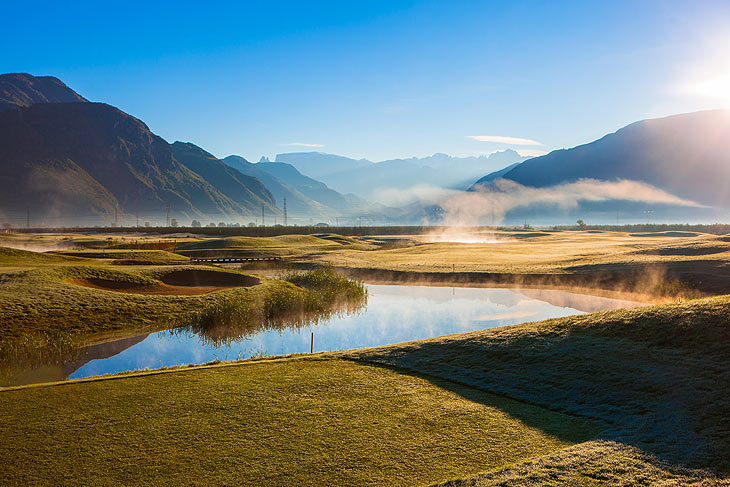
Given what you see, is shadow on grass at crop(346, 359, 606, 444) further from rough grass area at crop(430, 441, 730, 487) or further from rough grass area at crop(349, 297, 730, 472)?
rough grass area at crop(430, 441, 730, 487)

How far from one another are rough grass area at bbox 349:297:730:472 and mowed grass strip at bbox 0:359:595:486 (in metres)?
0.95

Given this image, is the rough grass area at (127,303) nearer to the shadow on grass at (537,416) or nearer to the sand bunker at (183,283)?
the sand bunker at (183,283)

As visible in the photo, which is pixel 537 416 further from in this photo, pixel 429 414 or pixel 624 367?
pixel 624 367

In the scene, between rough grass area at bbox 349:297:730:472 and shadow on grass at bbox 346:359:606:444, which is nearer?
rough grass area at bbox 349:297:730:472

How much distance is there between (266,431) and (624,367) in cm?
862

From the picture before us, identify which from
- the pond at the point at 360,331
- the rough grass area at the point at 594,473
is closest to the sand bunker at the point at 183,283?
the pond at the point at 360,331

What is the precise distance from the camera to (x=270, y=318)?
88.7 ft

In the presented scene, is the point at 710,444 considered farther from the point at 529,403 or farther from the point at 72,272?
the point at 72,272

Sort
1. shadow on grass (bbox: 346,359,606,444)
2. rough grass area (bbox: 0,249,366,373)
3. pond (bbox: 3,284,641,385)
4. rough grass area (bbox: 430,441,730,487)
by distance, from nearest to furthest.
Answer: rough grass area (bbox: 430,441,730,487)
shadow on grass (bbox: 346,359,606,444)
pond (bbox: 3,284,641,385)
rough grass area (bbox: 0,249,366,373)

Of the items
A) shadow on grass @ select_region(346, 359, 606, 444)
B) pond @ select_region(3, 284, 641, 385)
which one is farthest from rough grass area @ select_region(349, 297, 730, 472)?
pond @ select_region(3, 284, 641, 385)

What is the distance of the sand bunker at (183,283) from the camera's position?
29.2 meters

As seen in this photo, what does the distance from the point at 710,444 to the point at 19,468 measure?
1136cm

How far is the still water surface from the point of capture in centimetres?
1880

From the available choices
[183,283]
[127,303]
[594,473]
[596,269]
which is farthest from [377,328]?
[596,269]
